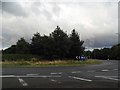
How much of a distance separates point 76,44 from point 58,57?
20.4ft

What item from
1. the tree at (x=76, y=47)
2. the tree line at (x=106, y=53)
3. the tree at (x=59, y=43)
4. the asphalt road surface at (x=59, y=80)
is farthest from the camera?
the tree line at (x=106, y=53)

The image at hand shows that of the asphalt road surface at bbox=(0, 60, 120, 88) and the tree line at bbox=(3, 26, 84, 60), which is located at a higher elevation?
the tree line at bbox=(3, 26, 84, 60)

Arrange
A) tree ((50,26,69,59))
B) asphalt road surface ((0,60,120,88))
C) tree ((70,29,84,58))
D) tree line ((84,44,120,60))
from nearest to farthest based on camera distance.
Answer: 1. asphalt road surface ((0,60,120,88))
2. tree ((50,26,69,59))
3. tree ((70,29,84,58))
4. tree line ((84,44,120,60))

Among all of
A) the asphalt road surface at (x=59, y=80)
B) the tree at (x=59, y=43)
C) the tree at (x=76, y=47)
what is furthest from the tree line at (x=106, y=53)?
the asphalt road surface at (x=59, y=80)

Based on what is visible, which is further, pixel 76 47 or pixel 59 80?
pixel 76 47

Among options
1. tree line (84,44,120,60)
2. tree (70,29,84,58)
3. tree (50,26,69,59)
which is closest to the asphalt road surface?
tree (50,26,69,59)

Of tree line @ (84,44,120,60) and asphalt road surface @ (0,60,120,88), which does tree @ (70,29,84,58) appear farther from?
tree line @ (84,44,120,60)

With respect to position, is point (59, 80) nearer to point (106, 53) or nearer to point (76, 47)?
point (76, 47)

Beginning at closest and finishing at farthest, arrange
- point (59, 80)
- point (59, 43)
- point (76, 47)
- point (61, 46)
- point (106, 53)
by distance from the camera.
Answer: point (59, 80)
point (61, 46)
point (59, 43)
point (76, 47)
point (106, 53)

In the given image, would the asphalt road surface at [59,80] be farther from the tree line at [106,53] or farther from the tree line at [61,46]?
the tree line at [106,53]

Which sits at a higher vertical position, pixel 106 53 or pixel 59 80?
pixel 106 53

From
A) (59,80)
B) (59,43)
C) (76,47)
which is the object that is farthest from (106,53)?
(59,80)

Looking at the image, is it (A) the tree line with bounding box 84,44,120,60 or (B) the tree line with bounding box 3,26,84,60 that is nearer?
(B) the tree line with bounding box 3,26,84,60

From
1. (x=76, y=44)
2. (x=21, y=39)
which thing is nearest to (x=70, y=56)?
(x=76, y=44)
